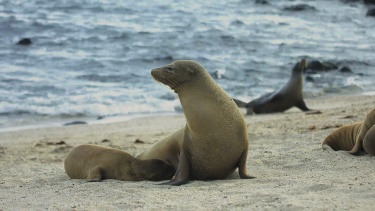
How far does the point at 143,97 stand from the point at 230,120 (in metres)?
7.61

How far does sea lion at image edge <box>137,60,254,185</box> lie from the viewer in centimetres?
612

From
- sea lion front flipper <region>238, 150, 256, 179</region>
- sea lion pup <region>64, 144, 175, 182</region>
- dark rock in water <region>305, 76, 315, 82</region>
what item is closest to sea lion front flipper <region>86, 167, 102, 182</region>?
sea lion pup <region>64, 144, 175, 182</region>

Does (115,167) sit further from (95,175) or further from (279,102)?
(279,102)

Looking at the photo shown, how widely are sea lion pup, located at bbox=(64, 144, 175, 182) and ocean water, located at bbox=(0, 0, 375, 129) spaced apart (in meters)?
4.78

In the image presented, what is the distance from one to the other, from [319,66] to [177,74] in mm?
11257

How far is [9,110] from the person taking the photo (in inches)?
485

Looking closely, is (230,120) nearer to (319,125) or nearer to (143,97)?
(319,125)

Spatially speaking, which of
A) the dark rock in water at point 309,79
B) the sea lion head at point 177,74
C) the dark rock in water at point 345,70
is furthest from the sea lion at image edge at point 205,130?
the dark rock in water at point 345,70

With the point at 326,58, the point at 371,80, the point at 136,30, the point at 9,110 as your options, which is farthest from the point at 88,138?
the point at 136,30

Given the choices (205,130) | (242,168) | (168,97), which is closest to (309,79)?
(168,97)

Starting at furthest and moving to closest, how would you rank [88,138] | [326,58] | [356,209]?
[326,58]
[88,138]
[356,209]

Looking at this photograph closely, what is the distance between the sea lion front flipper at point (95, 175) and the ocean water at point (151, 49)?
5.16m

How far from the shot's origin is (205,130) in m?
6.11

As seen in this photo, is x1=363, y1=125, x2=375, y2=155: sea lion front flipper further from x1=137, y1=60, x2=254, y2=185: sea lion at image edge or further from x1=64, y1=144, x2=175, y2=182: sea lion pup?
x1=64, y1=144, x2=175, y2=182: sea lion pup
